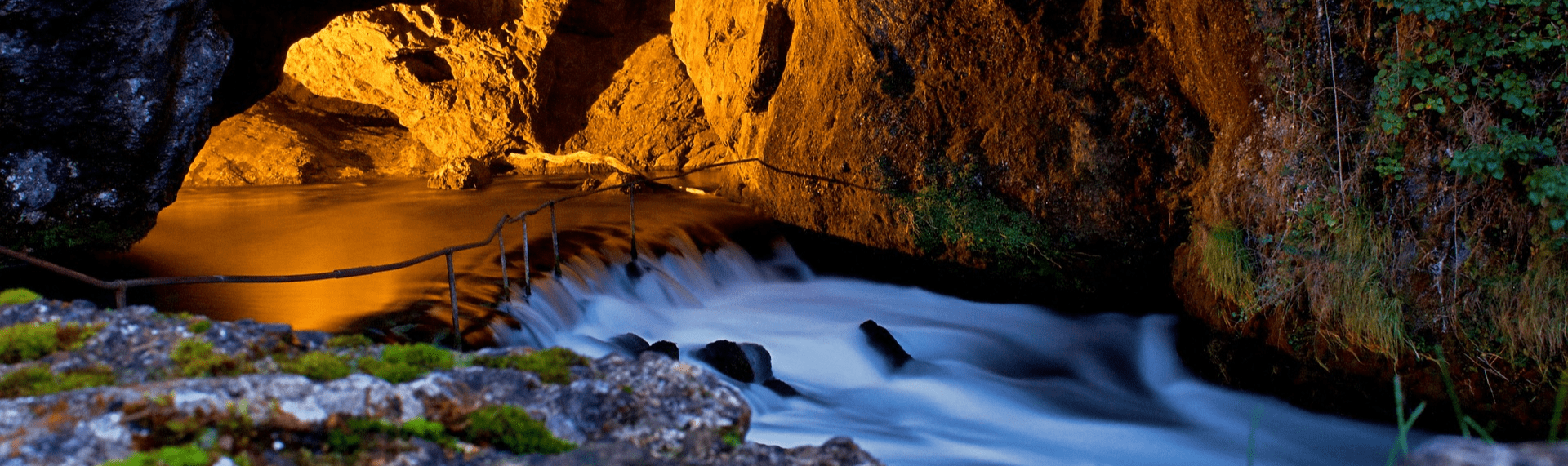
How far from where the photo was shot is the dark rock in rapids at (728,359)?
18.9ft

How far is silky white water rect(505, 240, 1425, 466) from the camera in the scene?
17.6 feet

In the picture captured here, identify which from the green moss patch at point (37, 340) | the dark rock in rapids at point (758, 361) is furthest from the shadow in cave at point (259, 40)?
the green moss patch at point (37, 340)

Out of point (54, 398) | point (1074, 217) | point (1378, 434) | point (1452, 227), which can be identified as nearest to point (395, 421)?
point (54, 398)

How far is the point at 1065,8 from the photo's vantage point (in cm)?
766

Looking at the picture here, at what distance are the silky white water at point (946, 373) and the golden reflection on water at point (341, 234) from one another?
39.9 inches

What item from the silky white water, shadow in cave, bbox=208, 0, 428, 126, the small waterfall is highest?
shadow in cave, bbox=208, 0, 428, 126

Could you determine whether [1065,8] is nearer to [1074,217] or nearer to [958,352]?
[1074,217]

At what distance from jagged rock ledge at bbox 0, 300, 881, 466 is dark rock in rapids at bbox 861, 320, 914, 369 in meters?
4.72

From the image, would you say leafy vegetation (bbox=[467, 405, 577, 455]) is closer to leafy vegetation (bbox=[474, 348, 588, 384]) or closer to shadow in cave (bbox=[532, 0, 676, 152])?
leafy vegetation (bbox=[474, 348, 588, 384])

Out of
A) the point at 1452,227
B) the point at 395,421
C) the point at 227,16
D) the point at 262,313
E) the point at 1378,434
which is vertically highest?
the point at 227,16

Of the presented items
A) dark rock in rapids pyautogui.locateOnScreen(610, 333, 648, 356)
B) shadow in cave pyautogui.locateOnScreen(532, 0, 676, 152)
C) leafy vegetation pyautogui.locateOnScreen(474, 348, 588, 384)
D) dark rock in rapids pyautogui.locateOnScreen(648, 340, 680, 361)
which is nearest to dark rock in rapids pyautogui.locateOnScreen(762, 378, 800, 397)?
dark rock in rapids pyautogui.locateOnScreen(648, 340, 680, 361)

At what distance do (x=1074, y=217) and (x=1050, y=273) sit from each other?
0.54 m

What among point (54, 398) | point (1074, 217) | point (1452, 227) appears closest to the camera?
point (54, 398)

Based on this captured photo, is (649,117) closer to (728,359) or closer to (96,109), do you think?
(96,109)
